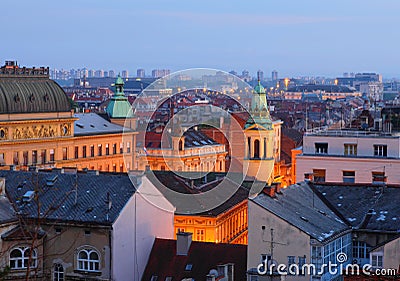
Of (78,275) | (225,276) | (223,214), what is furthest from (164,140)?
(225,276)

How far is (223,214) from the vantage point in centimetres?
6062

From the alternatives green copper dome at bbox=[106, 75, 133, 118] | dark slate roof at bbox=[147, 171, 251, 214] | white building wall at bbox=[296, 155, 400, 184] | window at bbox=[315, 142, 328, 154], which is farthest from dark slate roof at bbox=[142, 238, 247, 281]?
green copper dome at bbox=[106, 75, 133, 118]

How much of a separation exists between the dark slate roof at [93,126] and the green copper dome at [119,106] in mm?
1657

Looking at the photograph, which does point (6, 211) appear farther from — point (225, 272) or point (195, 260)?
point (225, 272)

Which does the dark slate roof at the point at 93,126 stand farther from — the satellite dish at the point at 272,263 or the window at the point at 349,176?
the satellite dish at the point at 272,263

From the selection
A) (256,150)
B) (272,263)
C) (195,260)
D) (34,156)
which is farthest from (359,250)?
(34,156)

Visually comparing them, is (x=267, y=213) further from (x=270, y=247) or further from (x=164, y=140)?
(x=164, y=140)

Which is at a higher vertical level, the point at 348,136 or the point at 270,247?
the point at 348,136

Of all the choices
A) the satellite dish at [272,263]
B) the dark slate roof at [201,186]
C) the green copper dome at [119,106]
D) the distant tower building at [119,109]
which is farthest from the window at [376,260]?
the green copper dome at [119,106]

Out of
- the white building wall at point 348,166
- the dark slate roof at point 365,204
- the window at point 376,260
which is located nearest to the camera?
the window at point 376,260

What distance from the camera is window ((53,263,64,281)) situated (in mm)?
46750

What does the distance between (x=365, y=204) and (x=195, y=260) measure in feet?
26.5

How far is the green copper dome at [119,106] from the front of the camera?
360 ft

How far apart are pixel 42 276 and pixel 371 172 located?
83.3 feet
